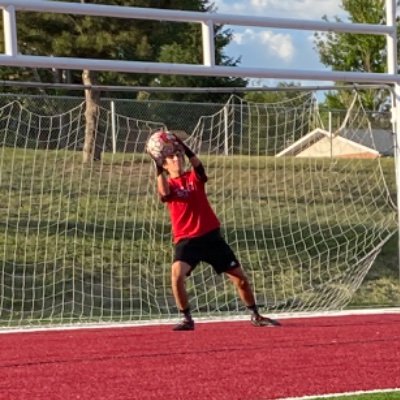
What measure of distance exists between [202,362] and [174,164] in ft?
8.41

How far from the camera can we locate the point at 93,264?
15.0 metres

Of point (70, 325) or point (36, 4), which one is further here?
point (70, 325)

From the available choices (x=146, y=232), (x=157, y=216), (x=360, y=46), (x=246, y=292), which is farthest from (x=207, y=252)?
(x=360, y=46)

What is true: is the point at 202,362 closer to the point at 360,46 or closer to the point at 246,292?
the point at 246,292

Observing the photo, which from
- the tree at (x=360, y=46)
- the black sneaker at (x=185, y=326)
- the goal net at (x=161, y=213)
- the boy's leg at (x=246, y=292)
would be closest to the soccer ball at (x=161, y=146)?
the boy's leg at (x=246, y=292)

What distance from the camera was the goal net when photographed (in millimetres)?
14102

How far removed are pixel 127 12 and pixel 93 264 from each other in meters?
6.05

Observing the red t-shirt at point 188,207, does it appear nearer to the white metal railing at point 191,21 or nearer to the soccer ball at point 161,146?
the soccer ball at point 161,146

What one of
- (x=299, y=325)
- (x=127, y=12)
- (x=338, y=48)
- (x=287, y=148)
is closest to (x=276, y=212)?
(x=287, y=148)

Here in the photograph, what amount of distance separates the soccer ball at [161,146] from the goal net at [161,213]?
375 centimetres

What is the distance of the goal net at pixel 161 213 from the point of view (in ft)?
46.3

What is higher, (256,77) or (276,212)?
(256,77)

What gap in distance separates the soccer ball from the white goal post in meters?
3.49

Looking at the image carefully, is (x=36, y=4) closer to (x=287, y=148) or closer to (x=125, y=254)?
(x=125, y=254)
